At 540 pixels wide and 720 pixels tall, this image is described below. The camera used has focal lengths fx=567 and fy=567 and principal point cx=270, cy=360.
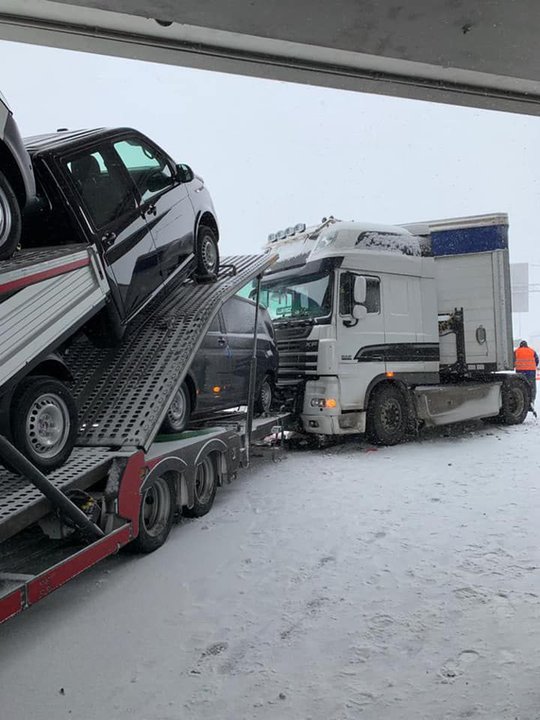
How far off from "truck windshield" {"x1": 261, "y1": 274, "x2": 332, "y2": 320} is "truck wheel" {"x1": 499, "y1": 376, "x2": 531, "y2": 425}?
456 cm

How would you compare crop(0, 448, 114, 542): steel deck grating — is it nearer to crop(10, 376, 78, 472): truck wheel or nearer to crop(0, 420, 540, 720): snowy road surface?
crop(10, 376, 78, 472): truck wheel

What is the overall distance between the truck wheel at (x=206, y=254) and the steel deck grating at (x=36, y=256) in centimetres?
211

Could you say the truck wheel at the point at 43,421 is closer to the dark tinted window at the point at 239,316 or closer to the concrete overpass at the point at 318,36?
the concrete overpass at the point at 318,36

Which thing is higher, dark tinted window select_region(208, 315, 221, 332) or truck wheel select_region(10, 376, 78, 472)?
dark tinted window select_region(208, 315, 221, 332)

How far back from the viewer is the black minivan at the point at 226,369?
5.51m

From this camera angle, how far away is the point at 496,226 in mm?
9328

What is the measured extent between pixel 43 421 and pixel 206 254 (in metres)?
3.10

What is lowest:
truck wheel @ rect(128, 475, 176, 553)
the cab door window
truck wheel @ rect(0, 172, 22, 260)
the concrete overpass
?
truck wheel @ rect(128, 475, 176, 553)

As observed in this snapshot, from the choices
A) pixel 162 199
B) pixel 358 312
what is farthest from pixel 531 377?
Result: pixel 162 199

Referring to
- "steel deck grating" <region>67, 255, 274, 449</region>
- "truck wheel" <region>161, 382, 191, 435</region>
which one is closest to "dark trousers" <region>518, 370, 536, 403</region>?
"steel deck grating" <region>67, 255, 274, 449</region>

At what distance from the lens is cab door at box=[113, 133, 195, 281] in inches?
186

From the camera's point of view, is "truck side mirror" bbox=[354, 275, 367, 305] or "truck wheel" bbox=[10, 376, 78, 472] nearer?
"truck wheel" bbox=[10, 376, 78, 472]

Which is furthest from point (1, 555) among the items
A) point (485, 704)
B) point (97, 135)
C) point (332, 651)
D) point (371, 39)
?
point (371, 39)

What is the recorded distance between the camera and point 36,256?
11.5 feet
